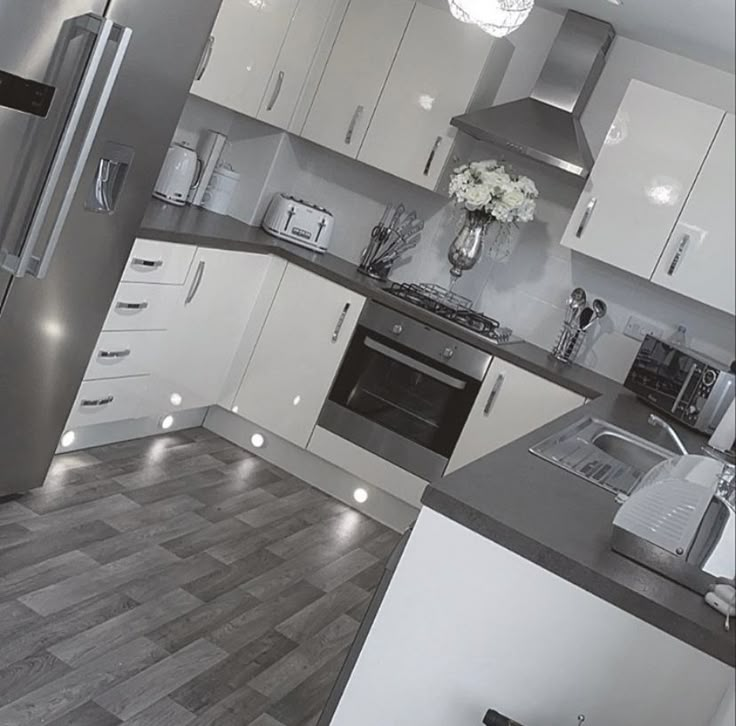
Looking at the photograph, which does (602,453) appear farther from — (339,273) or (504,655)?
(339,273)

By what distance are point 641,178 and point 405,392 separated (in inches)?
46.6

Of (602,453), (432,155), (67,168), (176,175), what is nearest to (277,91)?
(176,175)

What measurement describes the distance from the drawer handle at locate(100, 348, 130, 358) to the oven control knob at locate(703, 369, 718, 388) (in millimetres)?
1896

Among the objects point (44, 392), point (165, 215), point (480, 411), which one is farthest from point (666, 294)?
point (44, 392)

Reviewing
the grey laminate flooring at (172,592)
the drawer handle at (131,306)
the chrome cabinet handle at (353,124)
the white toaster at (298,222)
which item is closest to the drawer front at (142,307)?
the drawer handle at (131,306)

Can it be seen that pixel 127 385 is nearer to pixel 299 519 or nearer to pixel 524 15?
pixel 299 519

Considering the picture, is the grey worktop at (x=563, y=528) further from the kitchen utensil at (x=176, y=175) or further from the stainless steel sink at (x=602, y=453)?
the kitchen utensil at (x=176, y=175)

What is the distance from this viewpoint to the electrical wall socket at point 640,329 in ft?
13.0

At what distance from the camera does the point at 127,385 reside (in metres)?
3.43

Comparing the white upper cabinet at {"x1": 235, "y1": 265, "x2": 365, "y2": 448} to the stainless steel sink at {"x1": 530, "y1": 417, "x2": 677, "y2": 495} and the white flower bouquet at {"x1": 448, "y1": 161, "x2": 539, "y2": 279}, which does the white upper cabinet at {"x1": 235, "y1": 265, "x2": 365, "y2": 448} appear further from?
the stainless steel sink at {"x1": 530, "y1": 417, "x2": 677, "y2": 495}

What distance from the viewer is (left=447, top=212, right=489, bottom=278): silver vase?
158 inches

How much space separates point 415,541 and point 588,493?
0.47 metres

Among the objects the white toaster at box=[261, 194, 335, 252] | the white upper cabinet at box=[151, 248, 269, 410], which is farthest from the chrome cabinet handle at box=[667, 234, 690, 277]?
the white upper cabinet at box=[151, 248, 269, 410]

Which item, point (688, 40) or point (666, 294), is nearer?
point (688, 40)
